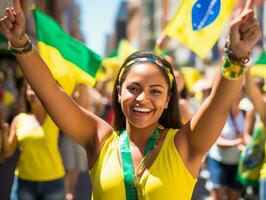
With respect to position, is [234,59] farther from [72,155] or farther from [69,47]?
[72,155]

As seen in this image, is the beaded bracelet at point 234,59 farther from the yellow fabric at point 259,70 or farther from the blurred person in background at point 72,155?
the blurred person in background at point 72,155

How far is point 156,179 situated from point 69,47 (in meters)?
2.75

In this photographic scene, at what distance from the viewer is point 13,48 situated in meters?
2.25

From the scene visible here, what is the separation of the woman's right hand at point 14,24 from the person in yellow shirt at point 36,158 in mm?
2057

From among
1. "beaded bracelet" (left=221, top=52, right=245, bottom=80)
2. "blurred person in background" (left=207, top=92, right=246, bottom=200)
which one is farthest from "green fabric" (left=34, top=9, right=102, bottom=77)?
"beaded bracelet" (left=221, top=52, right=245, bottom=80)

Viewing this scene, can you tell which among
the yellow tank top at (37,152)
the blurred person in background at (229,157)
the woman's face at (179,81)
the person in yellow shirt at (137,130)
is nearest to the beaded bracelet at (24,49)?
the person in yellow shirt at (137,130)

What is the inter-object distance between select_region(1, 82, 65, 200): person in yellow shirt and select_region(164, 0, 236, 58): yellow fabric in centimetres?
141

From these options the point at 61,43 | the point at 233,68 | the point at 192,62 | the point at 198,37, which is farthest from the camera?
the point at 192,62

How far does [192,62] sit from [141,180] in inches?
1480

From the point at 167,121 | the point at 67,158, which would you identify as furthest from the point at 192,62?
the point at 167,121

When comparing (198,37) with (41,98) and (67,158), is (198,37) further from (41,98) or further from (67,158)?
(67,158)

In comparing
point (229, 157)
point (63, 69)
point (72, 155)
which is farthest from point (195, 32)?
point (72, 155)

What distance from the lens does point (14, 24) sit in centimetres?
222

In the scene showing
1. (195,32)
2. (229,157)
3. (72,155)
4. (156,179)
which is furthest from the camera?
(72,155)
